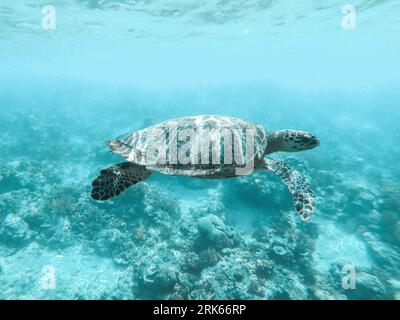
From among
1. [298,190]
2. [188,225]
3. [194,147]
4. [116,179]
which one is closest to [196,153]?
[194,147]

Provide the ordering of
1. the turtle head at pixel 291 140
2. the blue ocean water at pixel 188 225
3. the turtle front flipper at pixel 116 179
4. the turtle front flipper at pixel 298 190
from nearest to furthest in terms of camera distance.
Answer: the turtle front flipper at pixel 298 190 → the turtle front flipper at pixel 116 179 → the turtle head at pixel 291 140 → the blue ocean water at pixel 188 225

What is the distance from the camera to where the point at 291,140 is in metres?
6.70

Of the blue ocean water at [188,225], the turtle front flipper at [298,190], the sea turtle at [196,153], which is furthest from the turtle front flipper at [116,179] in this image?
the blue ocean water at [188,225]

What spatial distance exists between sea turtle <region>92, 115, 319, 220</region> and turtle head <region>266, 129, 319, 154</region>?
0.08ft

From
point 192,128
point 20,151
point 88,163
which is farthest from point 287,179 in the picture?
point 20,151

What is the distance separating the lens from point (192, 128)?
6137mm

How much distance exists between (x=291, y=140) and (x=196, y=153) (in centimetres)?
253

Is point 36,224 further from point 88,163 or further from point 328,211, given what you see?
point 328,211

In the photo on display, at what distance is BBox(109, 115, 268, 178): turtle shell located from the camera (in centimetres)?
579

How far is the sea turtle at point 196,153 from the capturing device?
19.0 ft

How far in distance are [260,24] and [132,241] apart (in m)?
28.2

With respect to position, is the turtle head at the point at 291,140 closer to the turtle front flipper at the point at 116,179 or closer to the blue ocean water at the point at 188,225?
the turtle front flipper at the point at 116,179
